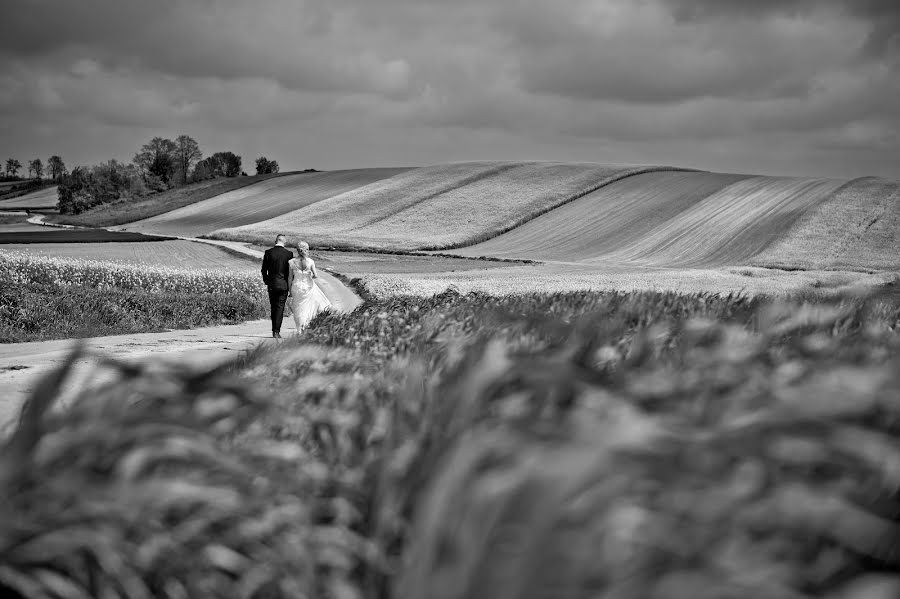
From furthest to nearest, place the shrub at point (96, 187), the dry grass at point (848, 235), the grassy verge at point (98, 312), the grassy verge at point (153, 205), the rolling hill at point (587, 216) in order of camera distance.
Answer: the shrub at point (96, 187), the grassy verge at point (153, 205), the rolling hill at point (587, 216), the dry grass at point (848, 235), the grassy verge at point (98, 312)

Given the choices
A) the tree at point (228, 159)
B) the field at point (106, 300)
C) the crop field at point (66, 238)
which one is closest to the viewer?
the field at point (106, 300)

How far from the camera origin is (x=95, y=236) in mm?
69812

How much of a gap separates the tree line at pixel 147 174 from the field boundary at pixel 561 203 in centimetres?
7184

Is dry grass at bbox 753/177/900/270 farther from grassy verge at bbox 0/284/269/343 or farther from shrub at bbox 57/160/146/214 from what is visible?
shrub at bbox 57/160/146/214

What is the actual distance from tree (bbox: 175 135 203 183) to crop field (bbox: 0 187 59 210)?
77.6ft

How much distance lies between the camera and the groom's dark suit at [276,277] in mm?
18641

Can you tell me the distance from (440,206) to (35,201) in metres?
111

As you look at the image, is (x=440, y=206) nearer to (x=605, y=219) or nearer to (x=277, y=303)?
(x=605, y=219)

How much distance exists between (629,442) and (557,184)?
87309 millimetres

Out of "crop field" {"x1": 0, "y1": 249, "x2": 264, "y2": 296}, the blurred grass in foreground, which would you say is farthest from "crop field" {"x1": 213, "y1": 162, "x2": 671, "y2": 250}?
the blurred grass in foreground

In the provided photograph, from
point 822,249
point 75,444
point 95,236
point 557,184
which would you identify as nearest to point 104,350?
point 75,444

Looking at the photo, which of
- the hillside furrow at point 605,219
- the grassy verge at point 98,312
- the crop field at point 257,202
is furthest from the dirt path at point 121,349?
the crop field at point 257,202

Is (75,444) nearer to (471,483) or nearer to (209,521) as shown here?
(209,521)

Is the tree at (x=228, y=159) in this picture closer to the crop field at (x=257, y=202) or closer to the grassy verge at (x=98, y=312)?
the crop field at (x=257, y=202)
